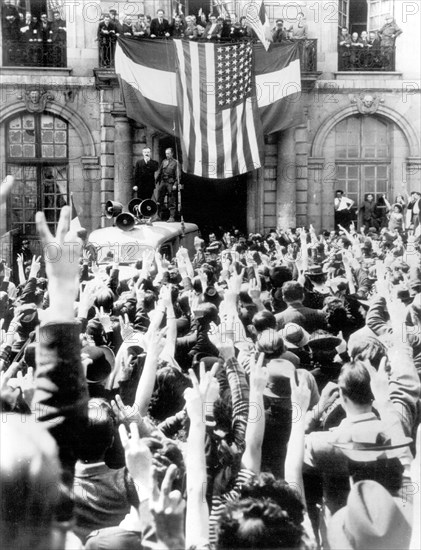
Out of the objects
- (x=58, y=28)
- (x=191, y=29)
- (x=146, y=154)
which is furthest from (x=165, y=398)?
(x=58, y=28)

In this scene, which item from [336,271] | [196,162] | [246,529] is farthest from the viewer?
[196,162]

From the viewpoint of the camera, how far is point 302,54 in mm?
21656

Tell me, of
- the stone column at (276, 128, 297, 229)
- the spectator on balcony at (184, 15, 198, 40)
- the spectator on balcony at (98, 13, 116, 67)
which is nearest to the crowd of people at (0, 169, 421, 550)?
the spectator on balcony at (184, 15, 198, 40)

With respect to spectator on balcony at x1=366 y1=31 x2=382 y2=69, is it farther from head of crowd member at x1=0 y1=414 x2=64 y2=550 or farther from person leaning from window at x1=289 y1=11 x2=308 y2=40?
head of crowd member at x1=0 y1=414 x2=64 y2=550

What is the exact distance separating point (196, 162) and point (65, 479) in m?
15.6

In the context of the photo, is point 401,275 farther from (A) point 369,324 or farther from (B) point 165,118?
(B) point 165,118

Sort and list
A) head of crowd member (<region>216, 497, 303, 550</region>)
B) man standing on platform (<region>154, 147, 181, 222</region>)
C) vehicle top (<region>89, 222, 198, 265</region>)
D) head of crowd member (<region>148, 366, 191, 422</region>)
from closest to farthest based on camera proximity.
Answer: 1. head of crowd member (<region>216, 497, 303, 550</region>)
2. head of crowd member (<region>148, 366, 191, 422</region>)
3. vehicle top (<region>89, 222, 198, 265</region>)
4. man standing on platform (<region>154, 147, 181, 222</region>)

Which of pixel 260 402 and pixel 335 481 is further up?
pixel 260 402

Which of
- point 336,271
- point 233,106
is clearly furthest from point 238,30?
point 336,271

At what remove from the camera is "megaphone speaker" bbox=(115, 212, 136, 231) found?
50.0 ft

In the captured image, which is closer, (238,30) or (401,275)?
(401,275)

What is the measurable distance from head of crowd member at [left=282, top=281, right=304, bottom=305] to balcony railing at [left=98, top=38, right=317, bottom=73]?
1522 cm

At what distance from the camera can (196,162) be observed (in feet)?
62.5

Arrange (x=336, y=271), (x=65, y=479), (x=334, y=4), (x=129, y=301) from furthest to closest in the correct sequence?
(x=334, y=4)
(x=336, y=271)
(x=129, y=301)
(x=65, y=479)
